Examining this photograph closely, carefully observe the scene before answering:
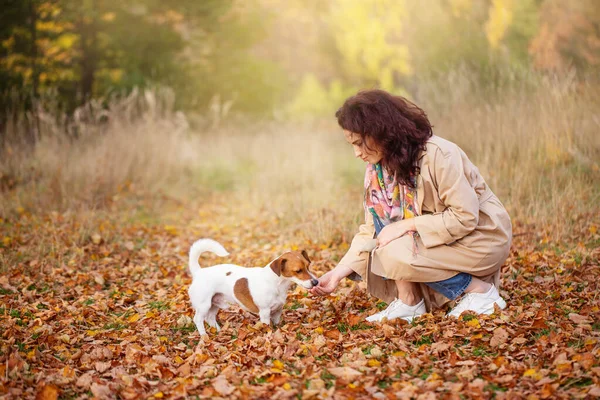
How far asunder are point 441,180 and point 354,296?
4.82 feet

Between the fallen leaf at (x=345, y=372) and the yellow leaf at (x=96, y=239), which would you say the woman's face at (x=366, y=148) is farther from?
the yellow leaf at (x=96, y=239)

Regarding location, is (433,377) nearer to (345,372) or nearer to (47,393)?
(345,372)

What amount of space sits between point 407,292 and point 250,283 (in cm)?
→ 110

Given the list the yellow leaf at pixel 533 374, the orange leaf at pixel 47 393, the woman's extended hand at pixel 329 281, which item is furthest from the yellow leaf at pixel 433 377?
the orange leaf at pixel 47 393

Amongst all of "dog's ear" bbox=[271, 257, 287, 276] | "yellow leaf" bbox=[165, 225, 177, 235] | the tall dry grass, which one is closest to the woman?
"dog's ear" bbox=[271, 257, 287, 276]

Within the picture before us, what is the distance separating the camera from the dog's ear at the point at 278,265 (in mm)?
3998

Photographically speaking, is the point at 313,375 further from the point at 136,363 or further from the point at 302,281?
the point at 136,363

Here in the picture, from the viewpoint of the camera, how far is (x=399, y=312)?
4.13 meters

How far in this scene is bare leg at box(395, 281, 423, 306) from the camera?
412 cm

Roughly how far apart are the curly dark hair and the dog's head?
857mm

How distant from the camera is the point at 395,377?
3.26 metres

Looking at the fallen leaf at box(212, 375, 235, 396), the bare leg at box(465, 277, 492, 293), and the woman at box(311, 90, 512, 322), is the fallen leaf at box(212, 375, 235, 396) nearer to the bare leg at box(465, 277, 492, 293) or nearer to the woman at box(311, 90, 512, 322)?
the woman at box(311, 90, 512, 322)

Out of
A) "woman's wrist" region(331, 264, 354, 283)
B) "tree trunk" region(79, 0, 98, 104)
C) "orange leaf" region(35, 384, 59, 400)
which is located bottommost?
"orange leaf" region(35, 384, 59, 400)

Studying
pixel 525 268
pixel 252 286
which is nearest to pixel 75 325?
pixel 252 286
